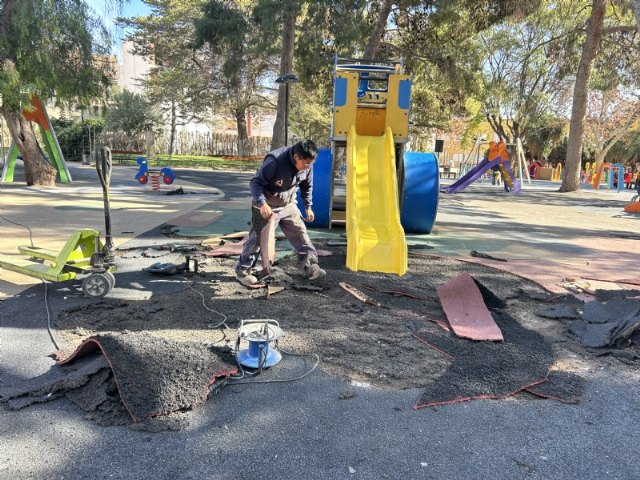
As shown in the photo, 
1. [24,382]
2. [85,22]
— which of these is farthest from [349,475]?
[85,22]

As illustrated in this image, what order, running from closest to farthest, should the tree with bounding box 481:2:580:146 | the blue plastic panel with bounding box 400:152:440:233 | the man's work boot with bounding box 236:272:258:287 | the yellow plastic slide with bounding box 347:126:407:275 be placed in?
1. the man's work boot with bounding box 236:272:258:287
2. the yellow plastic slide with bounding box 347:126:407:275
3. the blue plastic panel with bounding box 400:152:440:233
4. the tree with bounding box 481:2:580:146

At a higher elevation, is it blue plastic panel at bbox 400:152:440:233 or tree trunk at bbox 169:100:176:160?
tree trunk at bbox 169:100:176:160

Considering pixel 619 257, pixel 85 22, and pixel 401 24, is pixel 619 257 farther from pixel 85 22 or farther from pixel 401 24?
pixel 401 24

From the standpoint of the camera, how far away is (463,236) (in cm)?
966

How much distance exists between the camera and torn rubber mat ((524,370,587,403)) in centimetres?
317

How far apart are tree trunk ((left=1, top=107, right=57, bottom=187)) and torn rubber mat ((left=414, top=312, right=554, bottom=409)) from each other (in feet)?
49.2

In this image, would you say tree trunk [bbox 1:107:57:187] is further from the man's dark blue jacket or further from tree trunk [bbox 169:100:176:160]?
tree trunk [bbox 169:100:176:160]

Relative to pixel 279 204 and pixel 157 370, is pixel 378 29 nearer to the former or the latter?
pixel 279 204

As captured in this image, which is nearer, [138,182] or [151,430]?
[151,430]

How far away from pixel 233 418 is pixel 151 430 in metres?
0.46

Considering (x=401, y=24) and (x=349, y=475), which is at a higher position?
(x=401, y=24)

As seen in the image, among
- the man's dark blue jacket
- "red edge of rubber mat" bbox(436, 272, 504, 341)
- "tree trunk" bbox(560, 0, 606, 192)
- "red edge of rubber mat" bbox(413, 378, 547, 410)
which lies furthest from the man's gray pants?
"tree trunk" bbox(560, 0, 606, 192)

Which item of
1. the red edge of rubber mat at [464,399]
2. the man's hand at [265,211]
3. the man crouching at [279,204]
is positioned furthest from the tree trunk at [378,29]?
the red edge of rubber mat at [464,399]

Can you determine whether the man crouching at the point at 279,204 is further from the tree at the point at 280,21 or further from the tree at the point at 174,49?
the tree at the point at 174,49
